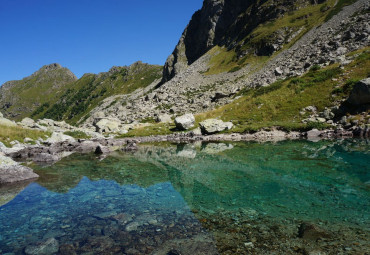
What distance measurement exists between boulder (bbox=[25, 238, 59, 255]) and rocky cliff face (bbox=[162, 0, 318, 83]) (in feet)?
326

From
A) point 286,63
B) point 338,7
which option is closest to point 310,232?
point 286,63

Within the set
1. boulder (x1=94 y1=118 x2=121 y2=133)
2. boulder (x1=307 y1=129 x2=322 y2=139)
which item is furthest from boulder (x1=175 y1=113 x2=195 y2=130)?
boulder (x1=307 y1=129 x2=322 y2=139)

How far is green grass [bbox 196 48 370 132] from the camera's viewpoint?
3459 centimetres

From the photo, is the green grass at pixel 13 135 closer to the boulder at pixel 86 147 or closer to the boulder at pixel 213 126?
the boulder at pixel 86 147

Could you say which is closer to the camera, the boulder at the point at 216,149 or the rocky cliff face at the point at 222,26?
the boulder at the point at 216,149

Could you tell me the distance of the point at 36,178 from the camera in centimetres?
1541

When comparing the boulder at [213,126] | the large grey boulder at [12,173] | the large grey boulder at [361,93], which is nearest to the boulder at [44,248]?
the large grey boulder at [12,173]

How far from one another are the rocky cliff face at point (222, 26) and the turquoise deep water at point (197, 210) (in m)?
90.8

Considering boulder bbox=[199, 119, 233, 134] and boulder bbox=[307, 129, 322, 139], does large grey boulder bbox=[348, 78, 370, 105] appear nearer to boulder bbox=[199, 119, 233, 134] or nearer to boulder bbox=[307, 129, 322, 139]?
boulder bbox=[307, 129, 322, 139]

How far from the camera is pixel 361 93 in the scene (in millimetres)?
29125

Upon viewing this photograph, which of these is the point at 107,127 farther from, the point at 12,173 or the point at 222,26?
the point at 222,26

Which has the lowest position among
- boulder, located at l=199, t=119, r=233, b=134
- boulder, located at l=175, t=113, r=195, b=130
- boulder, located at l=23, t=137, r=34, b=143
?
boulder, located at l=199, t=119, r=233, b=134

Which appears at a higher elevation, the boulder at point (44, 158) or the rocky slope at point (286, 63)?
the rocky slope at point (286, 63)

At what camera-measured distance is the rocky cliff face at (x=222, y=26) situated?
358 ft
